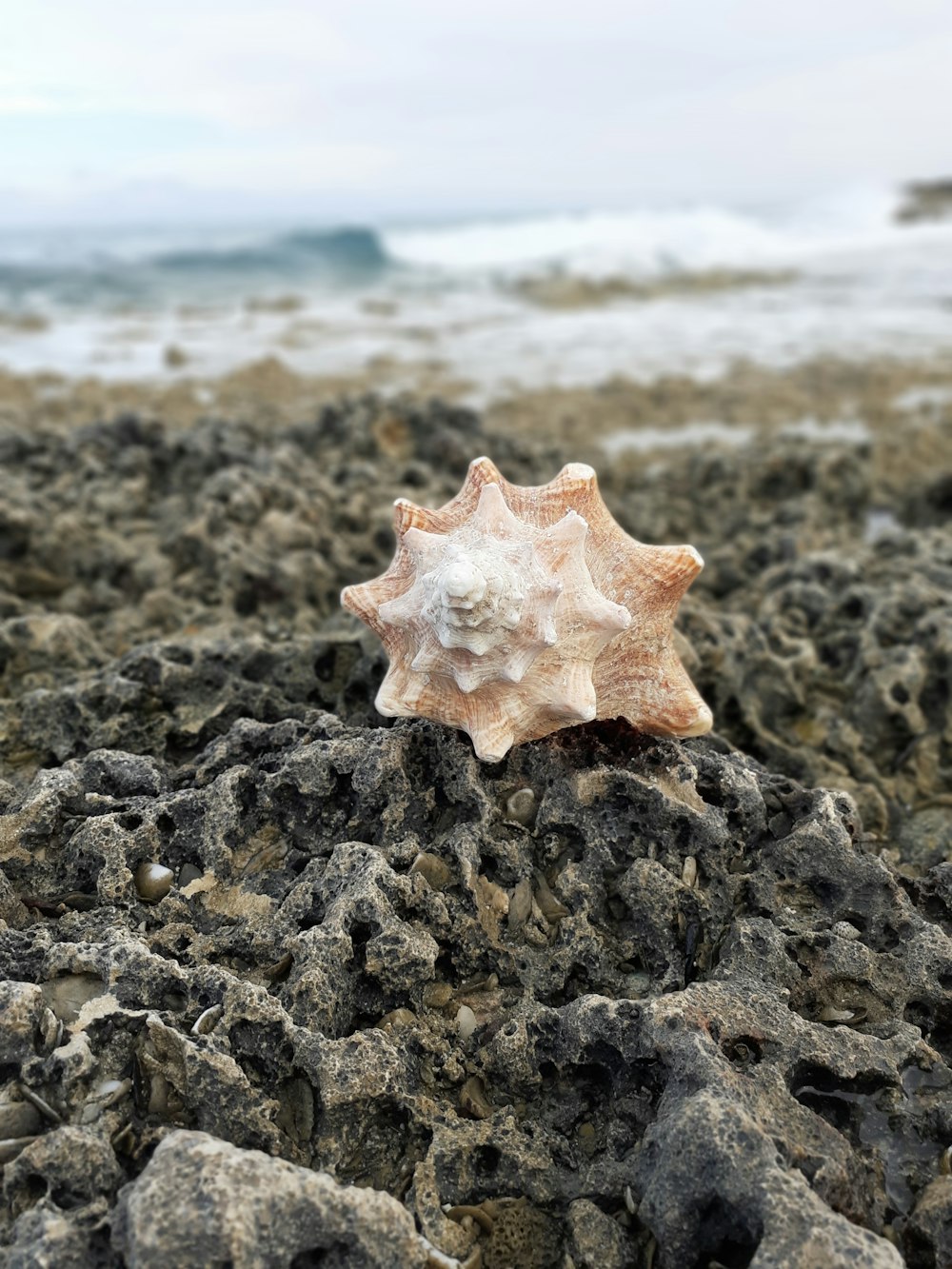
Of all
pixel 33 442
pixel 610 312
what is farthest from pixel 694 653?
pixel 610 312

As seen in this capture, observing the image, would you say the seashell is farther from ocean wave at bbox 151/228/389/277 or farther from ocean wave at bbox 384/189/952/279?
ocean wave at bbox 151/228/389/277

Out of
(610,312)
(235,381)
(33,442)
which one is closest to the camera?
(33,442)

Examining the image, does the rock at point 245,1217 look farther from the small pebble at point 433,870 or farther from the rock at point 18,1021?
the small pebble at point 433,870

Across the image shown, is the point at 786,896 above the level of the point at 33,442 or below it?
below

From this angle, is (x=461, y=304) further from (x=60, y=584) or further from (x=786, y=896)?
(x=786, y=896)

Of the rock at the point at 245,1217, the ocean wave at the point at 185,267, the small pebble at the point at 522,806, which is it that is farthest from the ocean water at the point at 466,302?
the rock at the point at 245,1217

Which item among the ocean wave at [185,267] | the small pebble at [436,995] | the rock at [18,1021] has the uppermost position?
the ocean wave at [185,267]

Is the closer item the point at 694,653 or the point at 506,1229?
the point at 506,1229
